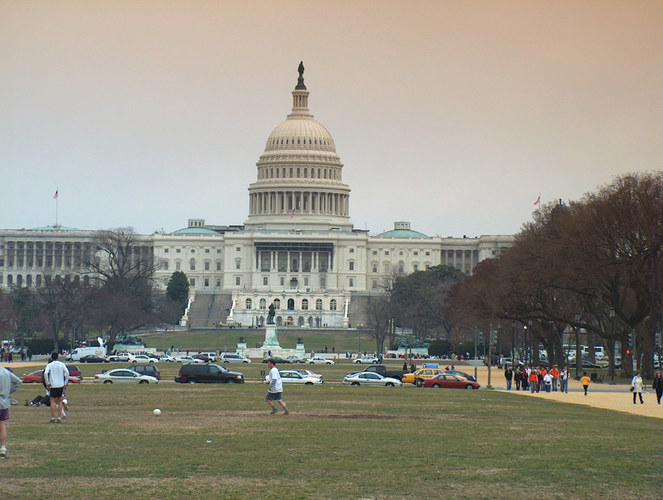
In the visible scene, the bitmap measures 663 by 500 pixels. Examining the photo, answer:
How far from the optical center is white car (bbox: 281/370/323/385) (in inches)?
2517

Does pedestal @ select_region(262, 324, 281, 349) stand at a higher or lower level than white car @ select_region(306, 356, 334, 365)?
higher

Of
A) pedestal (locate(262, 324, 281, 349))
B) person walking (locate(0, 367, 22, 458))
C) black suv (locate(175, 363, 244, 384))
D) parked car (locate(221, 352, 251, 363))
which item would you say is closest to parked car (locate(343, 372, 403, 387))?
black suv (locate(175, 363, 244, 384))

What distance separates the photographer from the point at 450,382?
206 feet

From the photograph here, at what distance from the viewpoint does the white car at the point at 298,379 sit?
63.9 m

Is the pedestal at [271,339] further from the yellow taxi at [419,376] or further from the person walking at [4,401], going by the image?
the person walking at [4,401]

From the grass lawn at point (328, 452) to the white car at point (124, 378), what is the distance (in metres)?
19.6

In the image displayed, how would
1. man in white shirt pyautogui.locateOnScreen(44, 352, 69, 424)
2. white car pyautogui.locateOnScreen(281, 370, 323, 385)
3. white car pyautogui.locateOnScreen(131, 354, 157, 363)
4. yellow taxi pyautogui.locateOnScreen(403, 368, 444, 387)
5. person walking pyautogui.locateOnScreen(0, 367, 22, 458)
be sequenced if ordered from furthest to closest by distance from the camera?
white car pyautogui.locateOnScreen(131, 354, 157, 363), yellow taxi pyautogui.locateOnScreen(403, 368, 444, 387), white car pyautogui.locateOnScreen(281, 370, 323, 385), man in white shirt pyautogui.locateOnScreen(44, 352, 69, 424), person walking pyautogui.locateOnScreen(0, 367, 22, 458)

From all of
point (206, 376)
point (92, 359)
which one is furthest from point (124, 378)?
point (92, 359)

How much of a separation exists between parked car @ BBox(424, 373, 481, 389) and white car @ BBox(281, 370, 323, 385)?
5.06 metres

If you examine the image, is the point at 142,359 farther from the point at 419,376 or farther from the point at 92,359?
the point at 419,376

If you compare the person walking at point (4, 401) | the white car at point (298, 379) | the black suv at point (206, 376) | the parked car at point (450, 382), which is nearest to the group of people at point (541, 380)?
the parked car at point (450, 382)

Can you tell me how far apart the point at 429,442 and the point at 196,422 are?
706 centimetres

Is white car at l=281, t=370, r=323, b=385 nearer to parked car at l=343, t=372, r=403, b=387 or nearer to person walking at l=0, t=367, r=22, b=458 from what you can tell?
parked car at l=343, t=372, r=403, b=387

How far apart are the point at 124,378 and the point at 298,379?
7.78 metres
